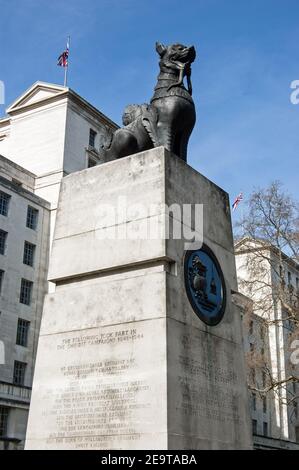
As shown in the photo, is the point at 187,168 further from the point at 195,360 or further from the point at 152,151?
the point at 195,360

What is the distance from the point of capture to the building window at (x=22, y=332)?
140 feet

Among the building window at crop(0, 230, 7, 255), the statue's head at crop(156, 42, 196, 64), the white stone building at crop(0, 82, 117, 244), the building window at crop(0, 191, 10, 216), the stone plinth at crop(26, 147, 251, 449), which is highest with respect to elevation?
the white stone building at crop(0, 82, 117, 244)

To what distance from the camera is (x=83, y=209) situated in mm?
10461

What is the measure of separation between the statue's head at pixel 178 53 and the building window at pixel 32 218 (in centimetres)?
3624

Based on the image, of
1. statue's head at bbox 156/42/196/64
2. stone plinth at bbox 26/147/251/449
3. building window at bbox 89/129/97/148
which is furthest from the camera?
building window at bbox 89/129/97/148

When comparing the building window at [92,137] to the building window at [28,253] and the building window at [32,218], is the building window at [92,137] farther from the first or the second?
the building window at [28,253]

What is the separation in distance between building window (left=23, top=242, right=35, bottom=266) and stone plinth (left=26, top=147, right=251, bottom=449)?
35.5 meters

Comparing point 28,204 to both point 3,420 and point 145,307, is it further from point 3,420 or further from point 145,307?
point 145,307

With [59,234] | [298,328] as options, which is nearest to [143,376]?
[59,234]

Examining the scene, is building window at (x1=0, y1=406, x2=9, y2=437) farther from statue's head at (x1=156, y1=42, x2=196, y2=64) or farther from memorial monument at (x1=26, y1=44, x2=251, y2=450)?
statue's head at (x1=156, y1=42, x2=196, y2=64)

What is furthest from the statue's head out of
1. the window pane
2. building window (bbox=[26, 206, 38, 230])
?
the window pane

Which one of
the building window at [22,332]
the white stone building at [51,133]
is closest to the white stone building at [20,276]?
the building window at [22,332]

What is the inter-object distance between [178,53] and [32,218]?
37144 mm

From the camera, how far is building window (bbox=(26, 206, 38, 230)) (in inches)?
1834
